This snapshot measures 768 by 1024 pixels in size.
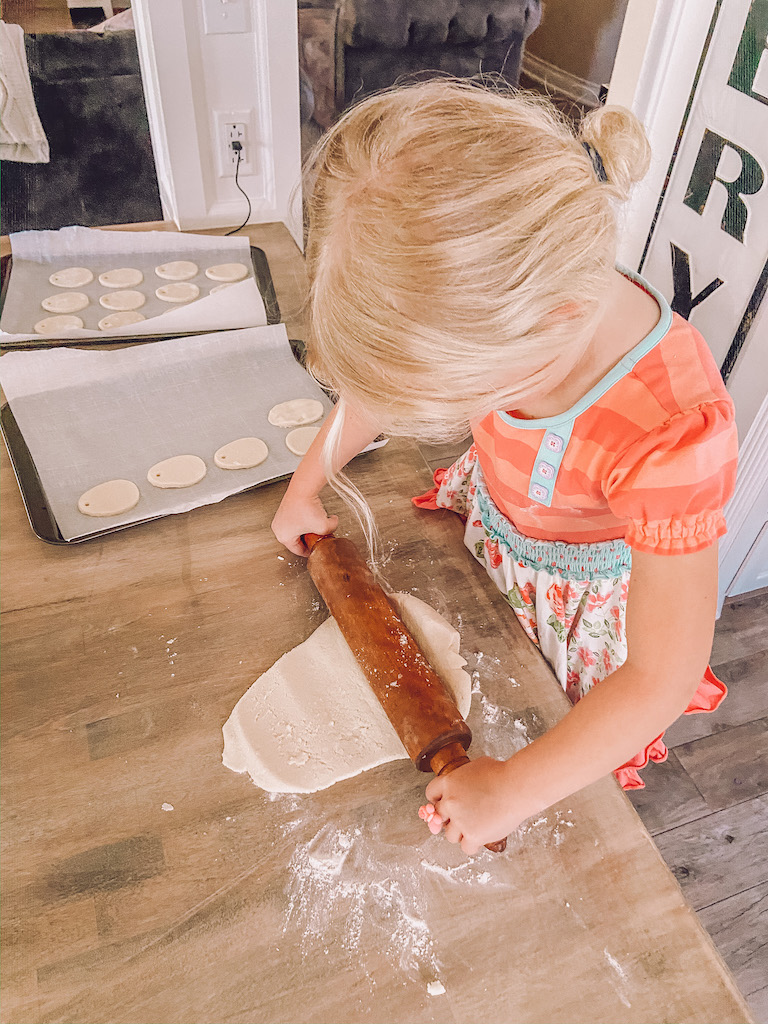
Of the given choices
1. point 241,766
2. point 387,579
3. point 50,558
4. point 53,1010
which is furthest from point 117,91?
point 53,1010

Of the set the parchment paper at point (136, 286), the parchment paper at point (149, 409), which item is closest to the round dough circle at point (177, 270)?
the parchment paper at point (136, 286)

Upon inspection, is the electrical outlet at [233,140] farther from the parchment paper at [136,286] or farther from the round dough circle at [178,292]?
the round dough circle at [178,292]

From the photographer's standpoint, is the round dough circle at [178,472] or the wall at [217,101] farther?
the wall at [217,101]

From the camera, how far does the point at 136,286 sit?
1283 millimetres

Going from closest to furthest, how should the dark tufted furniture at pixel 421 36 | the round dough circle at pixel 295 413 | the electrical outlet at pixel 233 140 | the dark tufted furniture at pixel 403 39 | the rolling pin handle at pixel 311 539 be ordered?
the rolling pin handle at pixel 311 539 < the round dough circle at pixel 295 413 < the electrical outlet at pixel 233 140 < the dark tufted furniture at pixel 403 39 < the dark tufted furniture at pixel 421 36

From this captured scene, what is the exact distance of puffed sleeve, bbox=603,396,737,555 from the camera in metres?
0.55

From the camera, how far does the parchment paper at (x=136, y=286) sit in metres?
1.15

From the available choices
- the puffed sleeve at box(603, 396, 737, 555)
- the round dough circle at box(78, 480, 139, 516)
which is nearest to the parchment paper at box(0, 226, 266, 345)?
the round dough circle at box(78, 480, 139, 516)

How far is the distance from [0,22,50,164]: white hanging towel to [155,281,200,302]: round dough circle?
814mm

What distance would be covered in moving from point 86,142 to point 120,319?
2.99ft

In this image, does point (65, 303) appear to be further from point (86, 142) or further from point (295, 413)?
point (86, 142)

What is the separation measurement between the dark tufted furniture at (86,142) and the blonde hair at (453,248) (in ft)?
4.13

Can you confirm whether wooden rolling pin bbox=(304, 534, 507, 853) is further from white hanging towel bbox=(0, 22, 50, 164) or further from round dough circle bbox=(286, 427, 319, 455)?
white hanging towel bbox=(0, 22, 50, 164)

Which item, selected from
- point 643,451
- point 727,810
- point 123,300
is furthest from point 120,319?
point 727,810
